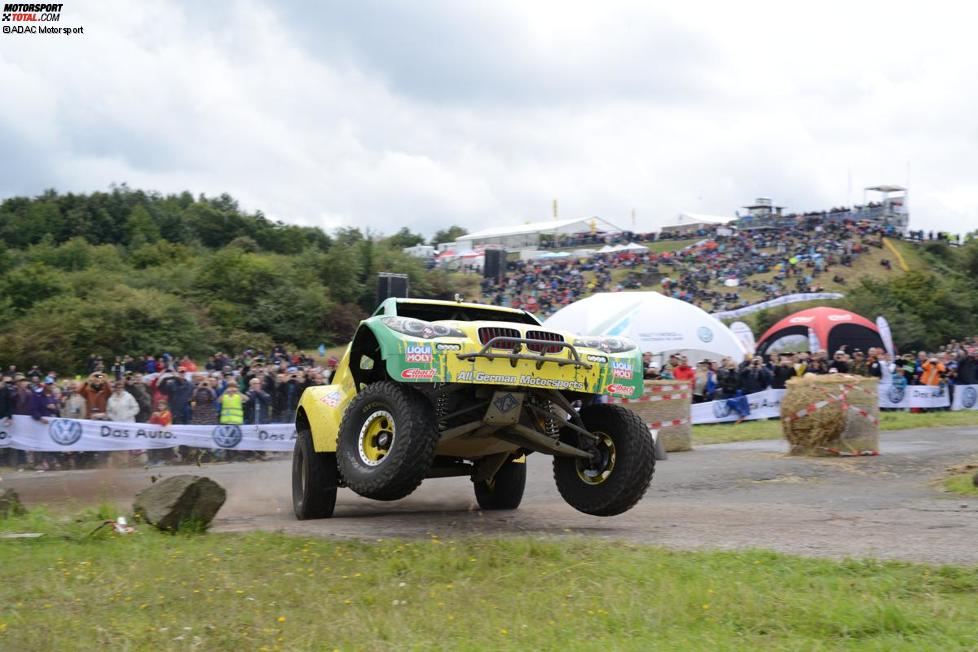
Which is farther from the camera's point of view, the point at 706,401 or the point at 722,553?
the point at 706,401

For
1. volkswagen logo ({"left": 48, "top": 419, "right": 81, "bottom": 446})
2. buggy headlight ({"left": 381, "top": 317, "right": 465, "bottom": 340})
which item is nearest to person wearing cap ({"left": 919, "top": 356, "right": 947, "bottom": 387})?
volkswagen logo ({"left": 48, "top": 419, "right": 81, "bottom": 446})

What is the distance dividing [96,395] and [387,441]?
11175 mm

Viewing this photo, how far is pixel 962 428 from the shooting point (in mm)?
21609

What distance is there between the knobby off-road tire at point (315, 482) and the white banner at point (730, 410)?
51.5ft

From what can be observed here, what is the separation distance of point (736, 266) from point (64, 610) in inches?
2345

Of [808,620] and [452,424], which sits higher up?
[452,424]

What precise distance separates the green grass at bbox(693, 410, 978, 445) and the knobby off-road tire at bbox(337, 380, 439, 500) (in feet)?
42.5

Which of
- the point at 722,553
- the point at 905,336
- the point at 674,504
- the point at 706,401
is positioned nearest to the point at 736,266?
the point at 905,336

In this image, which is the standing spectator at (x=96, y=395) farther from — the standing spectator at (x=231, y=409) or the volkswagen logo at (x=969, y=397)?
the volkswagen logo at (x=969, y=397)

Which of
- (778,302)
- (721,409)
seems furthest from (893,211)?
(721,409)

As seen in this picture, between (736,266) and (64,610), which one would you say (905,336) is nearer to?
(736,266)

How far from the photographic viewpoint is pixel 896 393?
1037 inches

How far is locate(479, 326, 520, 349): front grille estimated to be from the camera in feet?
25.6

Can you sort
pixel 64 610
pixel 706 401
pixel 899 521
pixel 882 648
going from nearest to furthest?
pixel 882 648
pixel 64 610
pixel 899 521
pixel 706 401
